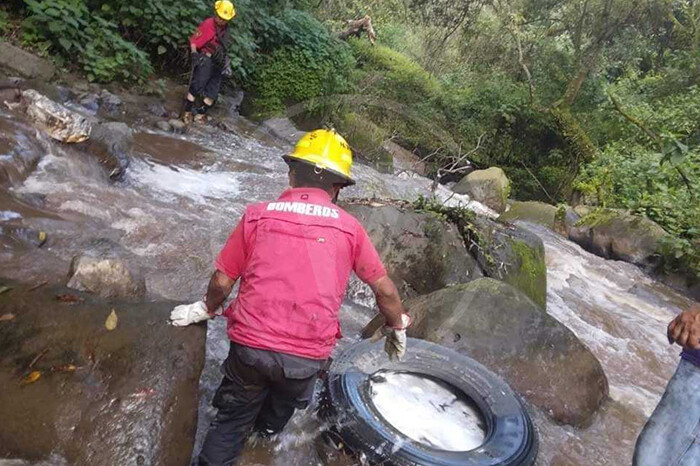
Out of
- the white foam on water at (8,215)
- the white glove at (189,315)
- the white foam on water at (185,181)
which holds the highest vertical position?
the white glove at (189,315)

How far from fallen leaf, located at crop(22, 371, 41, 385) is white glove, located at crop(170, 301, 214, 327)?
2.08ft

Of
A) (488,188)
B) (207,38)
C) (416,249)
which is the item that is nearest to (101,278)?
Answer: (416,249)

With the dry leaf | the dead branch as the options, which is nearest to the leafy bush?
the dry leaf

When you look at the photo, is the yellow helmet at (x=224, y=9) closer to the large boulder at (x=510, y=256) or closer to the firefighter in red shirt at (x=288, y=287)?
the large boulder at (x=510, y=256)

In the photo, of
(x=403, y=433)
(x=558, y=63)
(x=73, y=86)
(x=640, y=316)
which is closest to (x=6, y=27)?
(x=73, y=86)

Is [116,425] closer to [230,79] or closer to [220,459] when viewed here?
[220,459]

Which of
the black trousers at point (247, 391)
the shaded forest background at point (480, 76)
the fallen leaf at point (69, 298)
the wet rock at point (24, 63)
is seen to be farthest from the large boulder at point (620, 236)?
the wet rock at point (24, 63)

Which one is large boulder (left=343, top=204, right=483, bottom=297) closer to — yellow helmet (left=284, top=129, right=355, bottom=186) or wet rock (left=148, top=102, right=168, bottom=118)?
yellow helmet (left=284, top=129, right=355, bottom=186)

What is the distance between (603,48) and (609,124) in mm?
2121

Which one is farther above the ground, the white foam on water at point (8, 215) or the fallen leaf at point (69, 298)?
the fallen leaf at point (69, 298)

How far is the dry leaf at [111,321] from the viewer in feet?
8.02

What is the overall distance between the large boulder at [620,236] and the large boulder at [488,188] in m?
1.74

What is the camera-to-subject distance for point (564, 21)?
14.7 m

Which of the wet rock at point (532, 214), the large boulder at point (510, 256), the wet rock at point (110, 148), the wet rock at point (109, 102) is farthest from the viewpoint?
the wet rock at point (532, 214)
